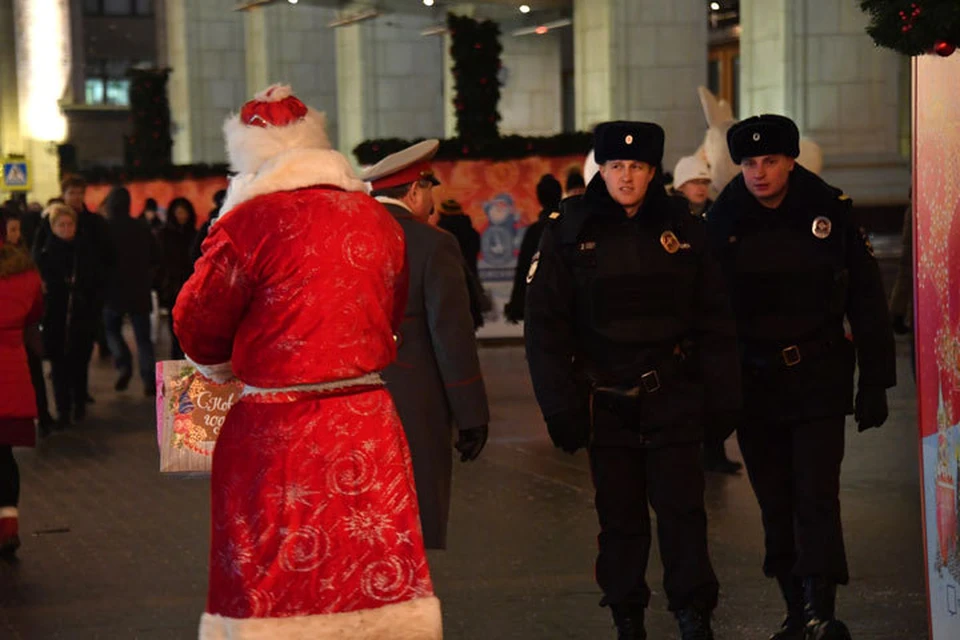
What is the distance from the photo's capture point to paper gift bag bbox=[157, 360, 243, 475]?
576cm

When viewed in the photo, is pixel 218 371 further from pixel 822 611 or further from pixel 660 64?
pixel 660 64

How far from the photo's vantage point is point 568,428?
6.48m

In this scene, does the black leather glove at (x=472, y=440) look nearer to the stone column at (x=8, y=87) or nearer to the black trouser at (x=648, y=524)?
the black trouser at (x=648, y=524)

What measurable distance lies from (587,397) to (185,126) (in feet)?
120

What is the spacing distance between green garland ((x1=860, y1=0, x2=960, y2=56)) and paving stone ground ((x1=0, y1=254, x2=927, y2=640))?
252cm

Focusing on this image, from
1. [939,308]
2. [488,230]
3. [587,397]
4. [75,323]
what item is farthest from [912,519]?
[488,230]

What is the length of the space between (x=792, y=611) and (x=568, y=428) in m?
1.15

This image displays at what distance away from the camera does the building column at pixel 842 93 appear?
2506 centimetres

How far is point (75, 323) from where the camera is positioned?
49.0 feet

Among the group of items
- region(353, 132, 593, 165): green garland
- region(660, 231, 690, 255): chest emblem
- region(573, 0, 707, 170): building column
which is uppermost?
region(573, 0, 707, 170): building column

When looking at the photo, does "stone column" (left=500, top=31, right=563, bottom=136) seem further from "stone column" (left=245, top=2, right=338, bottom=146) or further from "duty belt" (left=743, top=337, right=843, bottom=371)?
"duty belt" (left=743, top=337, right=843, bottom=371)

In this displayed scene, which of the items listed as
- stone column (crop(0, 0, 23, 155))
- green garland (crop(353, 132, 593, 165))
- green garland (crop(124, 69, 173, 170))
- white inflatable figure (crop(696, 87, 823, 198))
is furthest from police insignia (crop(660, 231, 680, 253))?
stone column (crop(0, 0, 23, 155))

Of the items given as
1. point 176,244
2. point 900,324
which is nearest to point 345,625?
point 900,324

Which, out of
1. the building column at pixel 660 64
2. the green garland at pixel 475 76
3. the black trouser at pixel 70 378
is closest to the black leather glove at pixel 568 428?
the black trouser at pixel 70 378
